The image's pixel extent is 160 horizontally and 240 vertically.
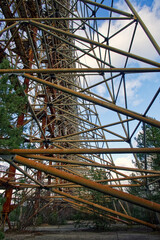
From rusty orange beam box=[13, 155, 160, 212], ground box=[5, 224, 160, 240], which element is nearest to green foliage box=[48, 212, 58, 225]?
ground box=[5, 224, 160, 240]

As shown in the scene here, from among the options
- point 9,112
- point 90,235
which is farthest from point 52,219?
point 9,112

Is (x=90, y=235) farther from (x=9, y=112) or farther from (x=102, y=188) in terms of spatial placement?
(x=9, y=112)

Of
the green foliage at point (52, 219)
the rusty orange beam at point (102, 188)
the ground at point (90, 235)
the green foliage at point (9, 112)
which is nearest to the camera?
the rusty orange beam at point (102, 188)

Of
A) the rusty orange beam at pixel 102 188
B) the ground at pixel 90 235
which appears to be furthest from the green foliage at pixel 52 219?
Answer: the rusty orange beam at pixel 102 188

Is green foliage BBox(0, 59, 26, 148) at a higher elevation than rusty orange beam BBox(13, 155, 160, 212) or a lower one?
higher

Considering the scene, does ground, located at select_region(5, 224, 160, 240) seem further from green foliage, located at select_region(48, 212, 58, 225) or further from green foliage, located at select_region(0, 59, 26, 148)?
green foliage, located at select_region(0, 59, 26, 148)

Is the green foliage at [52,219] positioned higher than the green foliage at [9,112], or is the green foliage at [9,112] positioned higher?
the green foliage at [9,112]

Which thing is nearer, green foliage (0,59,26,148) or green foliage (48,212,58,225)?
green foliage (0,59,26,148)

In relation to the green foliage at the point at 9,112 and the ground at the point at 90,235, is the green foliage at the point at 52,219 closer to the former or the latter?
the ground at the point at 90,235

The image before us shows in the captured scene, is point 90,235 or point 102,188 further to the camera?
point 90,235

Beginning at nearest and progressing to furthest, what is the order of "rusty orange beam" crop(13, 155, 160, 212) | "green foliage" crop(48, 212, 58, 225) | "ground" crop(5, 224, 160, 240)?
"rusty orange beam" crop(13, 155, 160, 212), "ground" crop(5, 224, 160, 240), "green foliage" crop(48, 212, 58, 225)

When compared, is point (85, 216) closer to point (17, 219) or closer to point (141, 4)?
point (17, 219)

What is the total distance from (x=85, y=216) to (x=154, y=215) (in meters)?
6.22

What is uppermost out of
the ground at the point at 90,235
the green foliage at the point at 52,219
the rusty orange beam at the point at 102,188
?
the rusty orange beam at the point at 102,188
